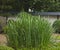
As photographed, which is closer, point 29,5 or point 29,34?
point 29,34

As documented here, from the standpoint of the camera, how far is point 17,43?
32.9ft

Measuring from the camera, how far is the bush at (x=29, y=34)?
9.96 m

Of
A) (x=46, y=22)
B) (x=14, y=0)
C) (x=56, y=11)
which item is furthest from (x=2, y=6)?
(x=46, y=22)

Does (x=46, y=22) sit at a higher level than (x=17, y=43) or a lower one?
higher

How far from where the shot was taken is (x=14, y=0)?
26.2 meters

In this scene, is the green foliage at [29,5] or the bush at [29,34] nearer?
the bush at [29,34]

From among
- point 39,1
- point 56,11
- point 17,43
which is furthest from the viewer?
point 56,11

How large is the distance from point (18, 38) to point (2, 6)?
55.2ft

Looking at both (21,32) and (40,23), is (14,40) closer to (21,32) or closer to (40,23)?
(21,32)

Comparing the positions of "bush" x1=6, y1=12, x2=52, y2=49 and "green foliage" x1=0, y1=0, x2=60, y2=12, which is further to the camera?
"green foliage" x1=0, y1=0, x2=60, y2=12

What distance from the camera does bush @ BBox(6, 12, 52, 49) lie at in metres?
9.96

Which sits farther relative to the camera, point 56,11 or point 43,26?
point 56,11

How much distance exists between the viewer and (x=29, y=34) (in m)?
9.94

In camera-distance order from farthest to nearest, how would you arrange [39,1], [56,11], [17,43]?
[56,11], [39,1], [17,43]
